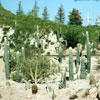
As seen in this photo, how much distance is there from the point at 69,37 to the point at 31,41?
4.86 m

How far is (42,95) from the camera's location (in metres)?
15.7

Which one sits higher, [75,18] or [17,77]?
[75,18]

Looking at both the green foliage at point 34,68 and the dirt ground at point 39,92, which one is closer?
the dirt ground at point 39,92

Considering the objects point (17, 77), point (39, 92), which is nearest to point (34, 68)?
point (17, 77)

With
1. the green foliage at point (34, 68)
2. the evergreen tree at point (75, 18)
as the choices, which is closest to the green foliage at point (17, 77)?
the green foliage at point (34, 68)

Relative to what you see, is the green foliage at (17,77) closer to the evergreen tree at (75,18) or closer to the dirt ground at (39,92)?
the dirt ground at (39,92)

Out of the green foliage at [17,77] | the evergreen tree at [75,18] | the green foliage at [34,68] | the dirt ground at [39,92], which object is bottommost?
the dirt ground at [39,92]

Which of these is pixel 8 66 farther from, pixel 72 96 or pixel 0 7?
pixel 0 7

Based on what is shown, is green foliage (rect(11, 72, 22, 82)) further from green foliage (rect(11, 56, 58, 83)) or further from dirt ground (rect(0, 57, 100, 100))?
dirt ground (rect(0, 57, 100, 100))

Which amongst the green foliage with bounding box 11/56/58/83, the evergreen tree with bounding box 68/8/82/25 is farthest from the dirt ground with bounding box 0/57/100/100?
the evergreen tree with bounding box 68/8/82/25

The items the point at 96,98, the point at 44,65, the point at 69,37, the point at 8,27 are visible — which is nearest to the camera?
the point at 96,98

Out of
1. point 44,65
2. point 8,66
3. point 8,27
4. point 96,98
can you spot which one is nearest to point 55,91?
point 96,98

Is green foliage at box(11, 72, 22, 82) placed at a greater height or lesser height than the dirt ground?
greater

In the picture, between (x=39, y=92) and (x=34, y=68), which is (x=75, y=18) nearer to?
(x=34, y=68)
